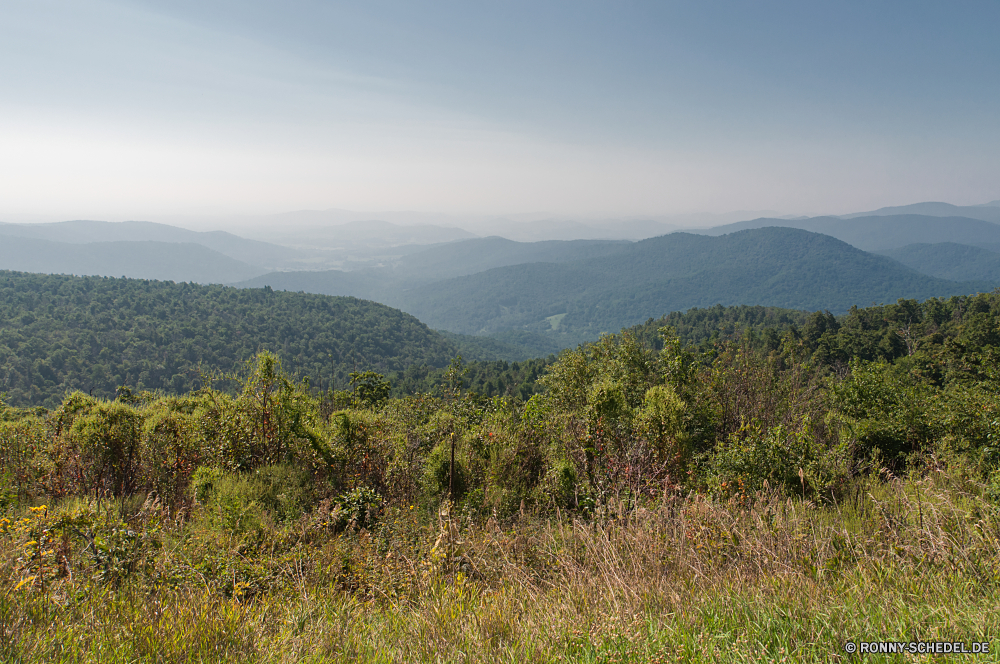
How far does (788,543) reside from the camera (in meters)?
3.79

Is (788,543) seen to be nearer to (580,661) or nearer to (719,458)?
(580,661)

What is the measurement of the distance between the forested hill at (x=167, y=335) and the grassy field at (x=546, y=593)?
42123 mm

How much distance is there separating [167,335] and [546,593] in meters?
98.0

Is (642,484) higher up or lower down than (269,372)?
lower down

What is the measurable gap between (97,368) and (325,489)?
78.7m

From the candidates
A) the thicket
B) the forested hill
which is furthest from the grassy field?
the forested hill

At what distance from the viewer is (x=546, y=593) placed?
11.9ft

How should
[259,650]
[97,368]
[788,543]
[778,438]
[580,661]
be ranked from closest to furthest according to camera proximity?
[580,661] < [259,650] < [788,543] < [778,438] < [97,368]

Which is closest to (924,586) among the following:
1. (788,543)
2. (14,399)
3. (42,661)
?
(788,543)

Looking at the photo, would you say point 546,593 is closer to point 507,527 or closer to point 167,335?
point 507,527

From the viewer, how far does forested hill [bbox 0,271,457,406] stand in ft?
206

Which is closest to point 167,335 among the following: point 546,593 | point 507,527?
point 507,527

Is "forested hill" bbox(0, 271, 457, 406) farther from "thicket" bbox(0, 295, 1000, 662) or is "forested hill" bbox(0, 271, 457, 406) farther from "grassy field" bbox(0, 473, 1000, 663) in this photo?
"grassy field" bbox(0, 473, 1000, 663)

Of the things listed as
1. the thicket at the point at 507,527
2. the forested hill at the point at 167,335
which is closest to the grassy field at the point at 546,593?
the thicket at the point at 507,527
